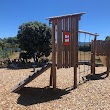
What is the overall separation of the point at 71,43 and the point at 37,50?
39.8 ft

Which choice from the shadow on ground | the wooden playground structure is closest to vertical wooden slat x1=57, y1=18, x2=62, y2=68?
the wooden playground structure

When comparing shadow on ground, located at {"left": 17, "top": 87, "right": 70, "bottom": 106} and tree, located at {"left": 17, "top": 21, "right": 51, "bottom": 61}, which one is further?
tree, located at {"left": 17, "top": 21, "right": 51, "bottom": 61}

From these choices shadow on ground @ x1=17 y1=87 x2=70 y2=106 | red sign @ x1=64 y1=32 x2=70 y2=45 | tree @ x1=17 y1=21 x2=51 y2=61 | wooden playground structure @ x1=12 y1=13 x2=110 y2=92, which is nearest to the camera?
shadow on ground @ x1=17 y1=87 x2=70 y2=106

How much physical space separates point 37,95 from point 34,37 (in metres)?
12.5

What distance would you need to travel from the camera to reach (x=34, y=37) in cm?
2066

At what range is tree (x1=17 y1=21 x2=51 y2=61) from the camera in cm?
2064

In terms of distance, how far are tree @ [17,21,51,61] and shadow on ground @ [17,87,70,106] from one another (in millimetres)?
11328

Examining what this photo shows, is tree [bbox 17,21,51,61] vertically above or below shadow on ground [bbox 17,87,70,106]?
above

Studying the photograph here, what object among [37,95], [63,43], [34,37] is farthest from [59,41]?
[34,37]

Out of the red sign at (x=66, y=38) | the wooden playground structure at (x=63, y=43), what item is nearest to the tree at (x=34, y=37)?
the wooden playground structure at (x=63, y=43)

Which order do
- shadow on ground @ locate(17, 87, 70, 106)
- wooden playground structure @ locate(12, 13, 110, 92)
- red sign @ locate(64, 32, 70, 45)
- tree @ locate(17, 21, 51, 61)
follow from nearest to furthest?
shadow on ground @ locate(17, 87, 70, 106), wooden playground structure @ locate(12, 13, 110, 92), red sign @ locate(64, 32, 70, 45), tree @ locate(17, 21, 51, 61)

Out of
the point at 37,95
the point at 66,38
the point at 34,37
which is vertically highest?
the point at 34,37

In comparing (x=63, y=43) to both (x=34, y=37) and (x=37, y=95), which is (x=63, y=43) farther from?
(x=34, y=37)

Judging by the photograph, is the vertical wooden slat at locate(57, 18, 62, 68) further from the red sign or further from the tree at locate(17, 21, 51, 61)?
the tree at locate(17, 21, 51, 61)
